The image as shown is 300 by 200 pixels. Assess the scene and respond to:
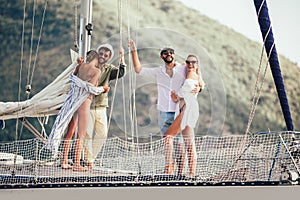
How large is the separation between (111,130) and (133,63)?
11.6 m

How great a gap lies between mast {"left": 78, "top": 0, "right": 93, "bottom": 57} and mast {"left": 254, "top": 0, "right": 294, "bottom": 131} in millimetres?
2092

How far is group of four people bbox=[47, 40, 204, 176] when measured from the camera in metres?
6.58

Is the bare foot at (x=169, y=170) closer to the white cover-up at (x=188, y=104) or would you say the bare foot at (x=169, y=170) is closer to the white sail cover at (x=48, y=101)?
the white cover-up at (x=188, y=104)

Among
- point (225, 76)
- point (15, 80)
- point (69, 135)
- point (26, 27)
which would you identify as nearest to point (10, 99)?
point (15, 80)

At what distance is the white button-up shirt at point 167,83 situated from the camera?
696 centimetres

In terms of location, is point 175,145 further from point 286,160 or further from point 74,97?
point 74,97

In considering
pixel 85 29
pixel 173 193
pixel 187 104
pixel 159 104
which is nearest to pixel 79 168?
pixel 159 104

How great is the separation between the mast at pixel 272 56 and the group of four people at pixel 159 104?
2.61ft

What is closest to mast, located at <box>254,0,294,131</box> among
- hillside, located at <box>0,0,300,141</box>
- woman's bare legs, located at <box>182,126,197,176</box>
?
woman's bare legs, located at <box>182,126,197,176</box>

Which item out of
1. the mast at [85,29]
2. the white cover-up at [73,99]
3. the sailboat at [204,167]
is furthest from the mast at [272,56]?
the mast at [85,29]

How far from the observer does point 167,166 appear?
6242 mm

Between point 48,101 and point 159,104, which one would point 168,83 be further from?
point 48,101

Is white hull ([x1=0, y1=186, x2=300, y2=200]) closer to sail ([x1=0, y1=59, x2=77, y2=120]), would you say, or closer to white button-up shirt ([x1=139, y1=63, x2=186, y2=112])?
white button-up shirt ([x1=139, y1=63, x2=186, y2=112])

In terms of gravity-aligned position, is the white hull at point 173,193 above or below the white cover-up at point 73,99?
below
